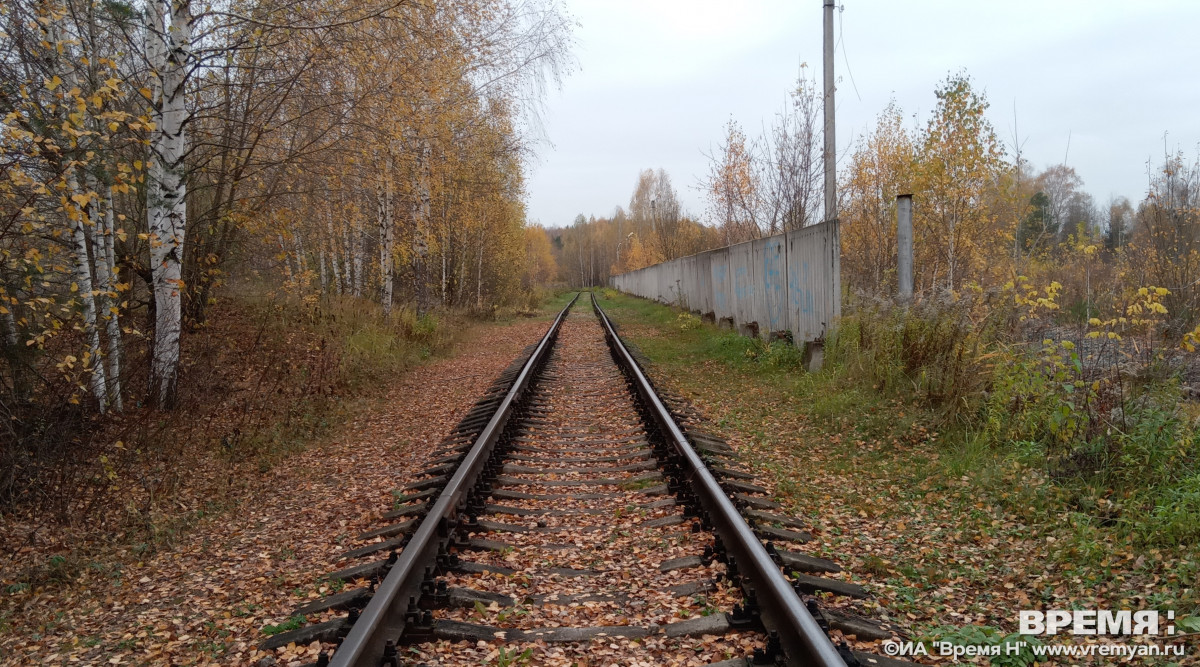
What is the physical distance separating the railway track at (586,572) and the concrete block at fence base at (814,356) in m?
4.11

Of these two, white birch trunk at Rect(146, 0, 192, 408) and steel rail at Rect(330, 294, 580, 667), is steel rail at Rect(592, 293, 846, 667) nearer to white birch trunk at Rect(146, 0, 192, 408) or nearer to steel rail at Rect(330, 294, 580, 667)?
steel rail at Rect(330, 294, 580, 667)

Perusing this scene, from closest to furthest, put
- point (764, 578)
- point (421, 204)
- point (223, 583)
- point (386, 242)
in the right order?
1. point (764, 578)
2. point (223, 583)
3. point (386, 242)
4. point (421, 204)

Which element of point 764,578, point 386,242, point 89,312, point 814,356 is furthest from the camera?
point 386,242

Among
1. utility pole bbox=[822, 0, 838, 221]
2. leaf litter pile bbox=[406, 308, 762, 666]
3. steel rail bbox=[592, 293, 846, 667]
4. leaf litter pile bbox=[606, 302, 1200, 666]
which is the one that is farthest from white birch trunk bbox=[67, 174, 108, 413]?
utility pole bbox=[822, 0, 838, 221]

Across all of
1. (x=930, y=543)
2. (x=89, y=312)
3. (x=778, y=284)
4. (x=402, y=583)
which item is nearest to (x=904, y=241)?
(x=778, y=284)

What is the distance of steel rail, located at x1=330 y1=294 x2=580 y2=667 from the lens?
265 centimetres

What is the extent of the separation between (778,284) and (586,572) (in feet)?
30.4

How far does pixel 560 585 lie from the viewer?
357 cm

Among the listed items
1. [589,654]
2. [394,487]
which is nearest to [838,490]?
[589,654]

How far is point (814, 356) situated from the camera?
9875 millimetres

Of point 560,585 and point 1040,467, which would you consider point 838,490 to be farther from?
point 560,585

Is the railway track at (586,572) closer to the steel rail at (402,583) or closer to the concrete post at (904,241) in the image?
the steel rail at (402,583)

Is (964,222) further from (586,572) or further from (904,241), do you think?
(586,572)

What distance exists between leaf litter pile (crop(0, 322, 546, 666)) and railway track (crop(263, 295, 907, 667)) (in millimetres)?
267
